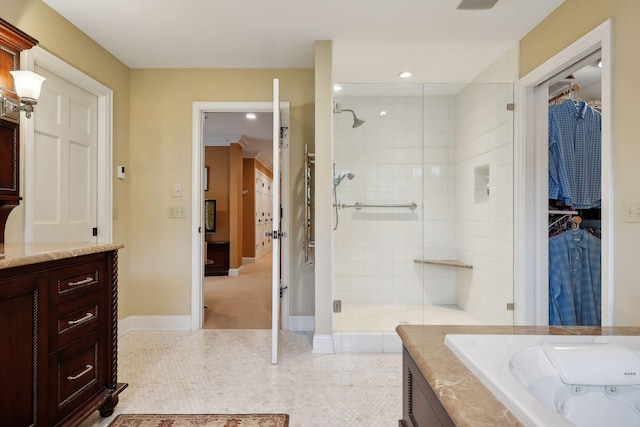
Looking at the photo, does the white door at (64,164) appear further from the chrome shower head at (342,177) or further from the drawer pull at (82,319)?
the chrome shower head at (342,177)

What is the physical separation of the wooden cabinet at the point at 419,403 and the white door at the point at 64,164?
2.34 meters

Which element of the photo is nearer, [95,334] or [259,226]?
[95,334]

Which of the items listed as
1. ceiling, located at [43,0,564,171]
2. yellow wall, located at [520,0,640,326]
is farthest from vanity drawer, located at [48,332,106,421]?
yellow wall, located at [520,0,640,326]

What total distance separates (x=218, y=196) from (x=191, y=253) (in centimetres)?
337

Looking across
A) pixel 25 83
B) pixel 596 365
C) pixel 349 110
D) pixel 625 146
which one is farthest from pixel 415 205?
pixel 25 83

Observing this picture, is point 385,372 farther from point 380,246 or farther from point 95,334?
point 95,334

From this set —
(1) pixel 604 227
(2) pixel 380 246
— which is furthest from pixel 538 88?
(2) pixel 380 246

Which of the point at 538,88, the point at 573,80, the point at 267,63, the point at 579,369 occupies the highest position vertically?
the point at 267,63

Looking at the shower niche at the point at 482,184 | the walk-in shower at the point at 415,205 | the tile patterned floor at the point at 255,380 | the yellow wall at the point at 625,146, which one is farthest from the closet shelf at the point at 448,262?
the yellow wall at the point at 625,146

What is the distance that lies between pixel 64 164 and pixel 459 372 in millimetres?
2773

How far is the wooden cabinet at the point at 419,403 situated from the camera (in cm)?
90

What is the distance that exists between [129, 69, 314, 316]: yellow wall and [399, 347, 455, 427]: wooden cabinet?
2.04m

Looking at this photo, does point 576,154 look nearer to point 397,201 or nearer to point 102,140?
point 397,201

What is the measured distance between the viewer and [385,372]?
2.39 meters
